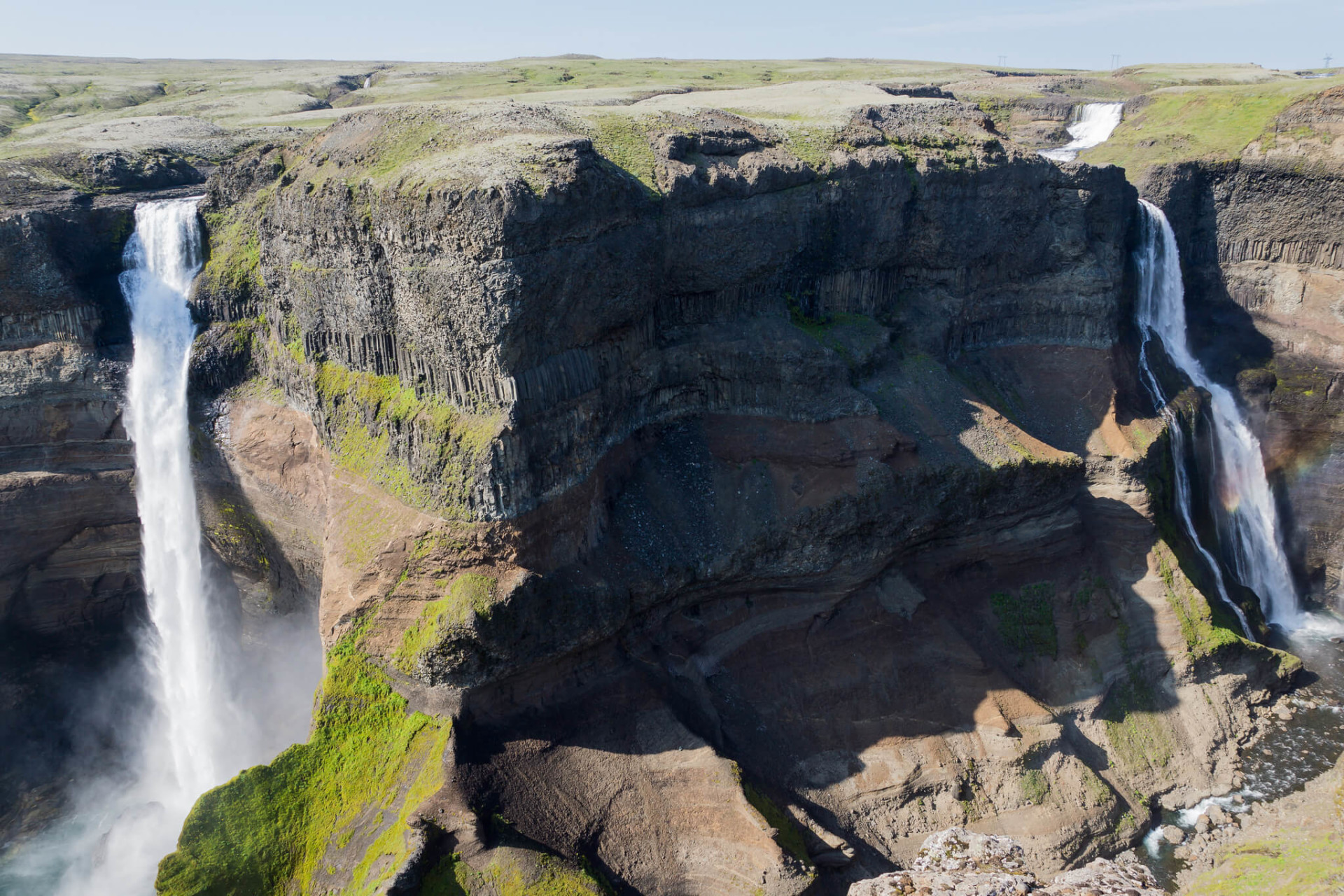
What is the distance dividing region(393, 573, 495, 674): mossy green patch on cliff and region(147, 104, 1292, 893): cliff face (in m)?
0.09

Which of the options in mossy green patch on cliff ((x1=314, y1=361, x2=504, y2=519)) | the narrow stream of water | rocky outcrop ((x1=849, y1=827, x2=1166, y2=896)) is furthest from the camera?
the narrow stream of water

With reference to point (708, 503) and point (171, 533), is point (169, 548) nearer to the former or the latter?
point (171, 533)

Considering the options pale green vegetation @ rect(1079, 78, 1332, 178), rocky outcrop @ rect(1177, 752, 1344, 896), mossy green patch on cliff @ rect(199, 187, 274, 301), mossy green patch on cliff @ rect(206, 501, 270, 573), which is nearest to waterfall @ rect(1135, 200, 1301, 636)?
pale green vegetation @ rect(1079, 78, 1332, 178)

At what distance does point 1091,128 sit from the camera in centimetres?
5069

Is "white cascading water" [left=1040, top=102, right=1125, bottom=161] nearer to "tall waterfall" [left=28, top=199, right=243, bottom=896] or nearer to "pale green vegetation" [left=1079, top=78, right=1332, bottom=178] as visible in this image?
"pale green vegetation" [left=1079, top=78, right=1332, bottom=178]

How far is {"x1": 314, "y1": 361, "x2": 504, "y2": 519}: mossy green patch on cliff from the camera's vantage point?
22688mm

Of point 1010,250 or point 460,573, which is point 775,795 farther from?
point 1010,250

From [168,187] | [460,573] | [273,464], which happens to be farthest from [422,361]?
[168,187]

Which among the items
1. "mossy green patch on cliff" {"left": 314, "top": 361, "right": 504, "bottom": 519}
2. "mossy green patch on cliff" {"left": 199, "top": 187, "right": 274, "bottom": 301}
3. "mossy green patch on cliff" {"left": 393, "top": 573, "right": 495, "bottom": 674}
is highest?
"mossy green patch on cliff" {"left": 199, "top": 187, "right": 274, "bottom": 301}

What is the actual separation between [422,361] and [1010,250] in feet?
72.5

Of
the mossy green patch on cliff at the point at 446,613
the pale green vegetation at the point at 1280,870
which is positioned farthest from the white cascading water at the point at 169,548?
the pale green vegetation at the point at 1280,870

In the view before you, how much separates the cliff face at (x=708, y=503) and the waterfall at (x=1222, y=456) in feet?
9.54

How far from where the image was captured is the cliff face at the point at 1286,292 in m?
36.7

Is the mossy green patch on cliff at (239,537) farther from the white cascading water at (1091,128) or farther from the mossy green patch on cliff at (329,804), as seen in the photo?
the white cascading water at (1091,128)
